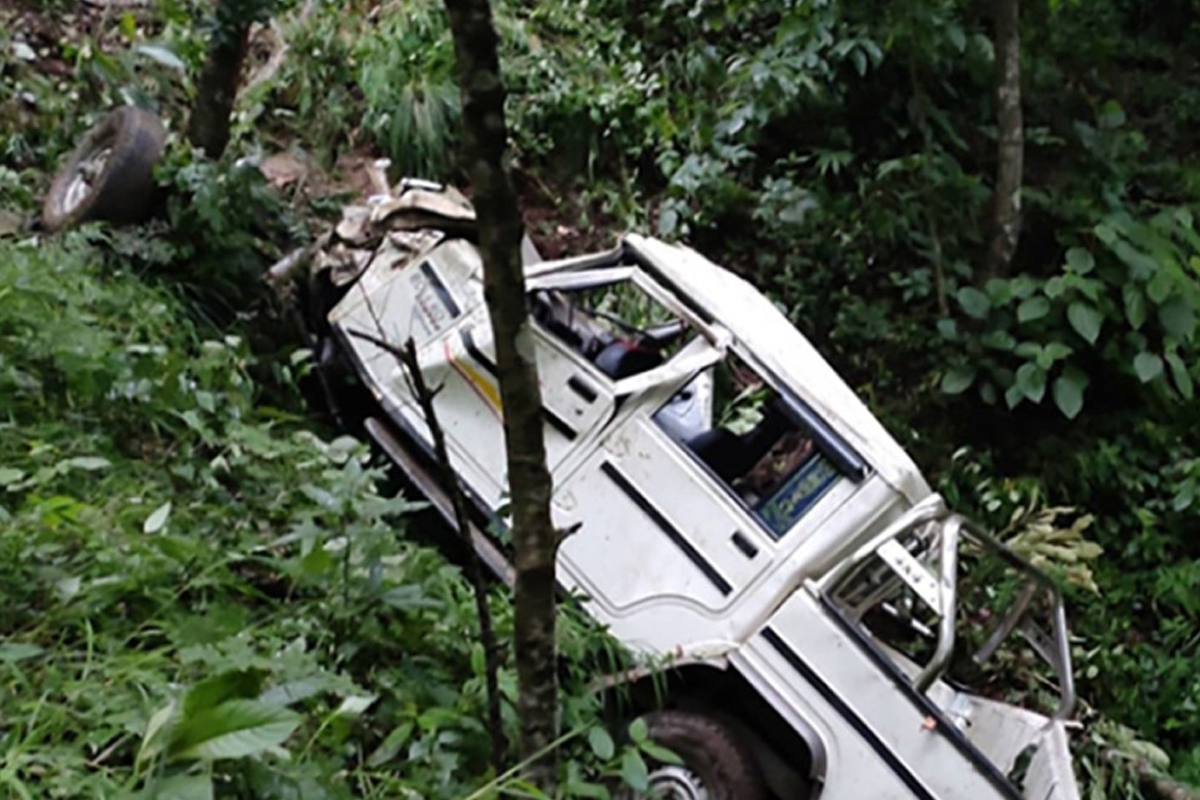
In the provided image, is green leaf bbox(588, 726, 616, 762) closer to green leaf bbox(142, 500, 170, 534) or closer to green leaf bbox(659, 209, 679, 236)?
green leaf bbox(142, 500, 170, 534)

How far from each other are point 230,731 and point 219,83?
489cm

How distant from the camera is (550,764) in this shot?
2.70 metres

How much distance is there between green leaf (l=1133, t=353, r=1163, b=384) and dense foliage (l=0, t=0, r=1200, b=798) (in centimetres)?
2

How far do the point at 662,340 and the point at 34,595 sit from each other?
10.6 feet

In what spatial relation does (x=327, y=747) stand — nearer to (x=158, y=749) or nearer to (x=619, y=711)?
(x=158, y=749)

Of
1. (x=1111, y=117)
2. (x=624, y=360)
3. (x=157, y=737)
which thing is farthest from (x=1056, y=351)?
(x=157, y=737)

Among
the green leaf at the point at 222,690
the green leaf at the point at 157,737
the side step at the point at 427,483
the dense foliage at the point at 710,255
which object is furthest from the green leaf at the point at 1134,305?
the green leaf at the point at 157,737

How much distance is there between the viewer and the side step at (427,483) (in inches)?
195

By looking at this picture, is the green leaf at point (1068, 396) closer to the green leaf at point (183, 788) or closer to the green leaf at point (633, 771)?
the green leaf at point (633, 771)

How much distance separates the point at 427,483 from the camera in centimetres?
521

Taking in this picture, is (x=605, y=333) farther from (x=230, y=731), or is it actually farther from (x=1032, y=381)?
(x=230, y=731)

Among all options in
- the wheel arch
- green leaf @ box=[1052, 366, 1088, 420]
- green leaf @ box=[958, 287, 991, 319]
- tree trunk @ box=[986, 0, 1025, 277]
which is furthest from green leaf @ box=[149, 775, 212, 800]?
tree trunk @ box=[986, 0, 1025, 277]

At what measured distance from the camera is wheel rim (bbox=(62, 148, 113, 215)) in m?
6.05

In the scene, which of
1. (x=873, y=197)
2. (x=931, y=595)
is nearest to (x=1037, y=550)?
(x=931, y=595)
